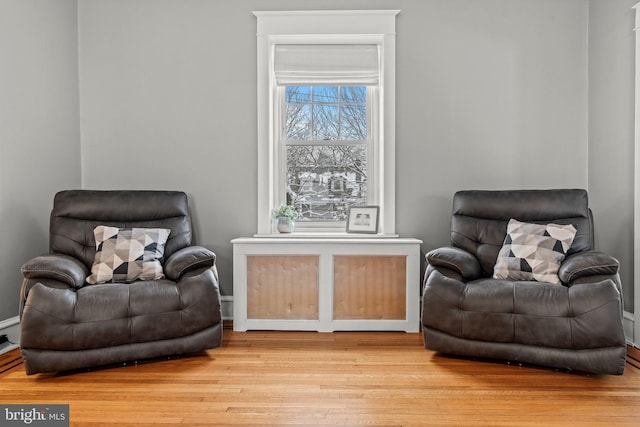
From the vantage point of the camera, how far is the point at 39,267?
2.65 metres

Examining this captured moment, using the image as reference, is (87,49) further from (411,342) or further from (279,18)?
(411,342)

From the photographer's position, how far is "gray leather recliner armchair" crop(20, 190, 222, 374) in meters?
2.55

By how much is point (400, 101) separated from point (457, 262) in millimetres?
1512

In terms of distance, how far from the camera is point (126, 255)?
120 inches

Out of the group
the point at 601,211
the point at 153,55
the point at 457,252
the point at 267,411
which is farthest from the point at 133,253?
the point at 601,211

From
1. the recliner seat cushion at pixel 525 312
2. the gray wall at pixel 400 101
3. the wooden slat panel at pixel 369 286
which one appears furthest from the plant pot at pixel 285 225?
the recliner seat cushion at pixel 525 312

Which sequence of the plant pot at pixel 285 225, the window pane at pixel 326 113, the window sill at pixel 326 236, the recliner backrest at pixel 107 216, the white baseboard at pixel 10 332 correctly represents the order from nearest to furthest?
the white baseboard at pixel 10 332 → the recliner backrest at pixel 107 216 → the window sill at pixel 326 236 → the plant pot at pixel 285 225 → the window pane at pixel 326 113

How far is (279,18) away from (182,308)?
7.74 ft

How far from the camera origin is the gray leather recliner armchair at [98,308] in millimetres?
2551

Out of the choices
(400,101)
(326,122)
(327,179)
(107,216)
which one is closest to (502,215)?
(400,101)

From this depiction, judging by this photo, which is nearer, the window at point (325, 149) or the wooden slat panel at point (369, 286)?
the wooden slat panel at point (369, 286)

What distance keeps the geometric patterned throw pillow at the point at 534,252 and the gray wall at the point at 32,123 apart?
312 cm

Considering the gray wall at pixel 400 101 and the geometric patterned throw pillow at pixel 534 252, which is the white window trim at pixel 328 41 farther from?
the geometric patterned throw pillow at pixel 534 252

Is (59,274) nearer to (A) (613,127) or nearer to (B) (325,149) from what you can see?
(B) (325,149)
